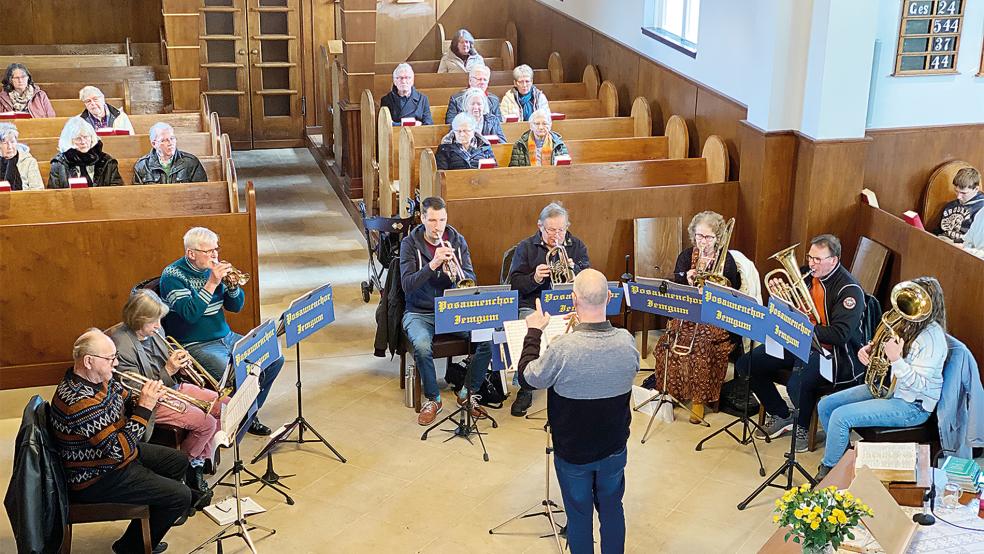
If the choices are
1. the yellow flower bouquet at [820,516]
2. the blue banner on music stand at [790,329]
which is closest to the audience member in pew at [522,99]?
the blue banner on music stand at [790,329]

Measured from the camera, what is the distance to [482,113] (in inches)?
315

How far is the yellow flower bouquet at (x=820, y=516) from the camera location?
362cm

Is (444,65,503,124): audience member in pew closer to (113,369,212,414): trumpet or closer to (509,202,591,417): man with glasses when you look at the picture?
(509,202,591,417): man with glasses

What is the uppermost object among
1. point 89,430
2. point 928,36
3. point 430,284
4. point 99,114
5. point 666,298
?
point 928,36

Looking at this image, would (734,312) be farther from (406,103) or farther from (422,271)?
(406,103)

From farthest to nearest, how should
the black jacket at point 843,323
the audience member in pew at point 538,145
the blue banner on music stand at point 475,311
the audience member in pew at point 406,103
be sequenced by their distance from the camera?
the audience member in pew at point 406,103 < the audience member in pew at point 538,145 < the black jacket at point 843,323 < the blue banner on music stand at point 475,311

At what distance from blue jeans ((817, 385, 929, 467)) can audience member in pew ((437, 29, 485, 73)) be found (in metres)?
5.74

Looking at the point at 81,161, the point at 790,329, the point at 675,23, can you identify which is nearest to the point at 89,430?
the point at 81,161

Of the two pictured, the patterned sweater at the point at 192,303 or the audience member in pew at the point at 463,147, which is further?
the audience member in pew at the point at 463,147

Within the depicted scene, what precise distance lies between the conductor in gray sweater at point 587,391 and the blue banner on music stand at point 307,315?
1363 mm

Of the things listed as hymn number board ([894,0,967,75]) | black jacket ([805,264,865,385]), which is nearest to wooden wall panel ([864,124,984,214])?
hymn number board ([894,0,967,75])

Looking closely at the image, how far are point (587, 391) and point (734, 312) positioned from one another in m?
1.49

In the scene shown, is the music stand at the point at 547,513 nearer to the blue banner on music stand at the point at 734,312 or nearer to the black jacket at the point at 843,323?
the blue banner on music stand at the point at 734,312

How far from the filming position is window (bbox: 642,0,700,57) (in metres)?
8.34
